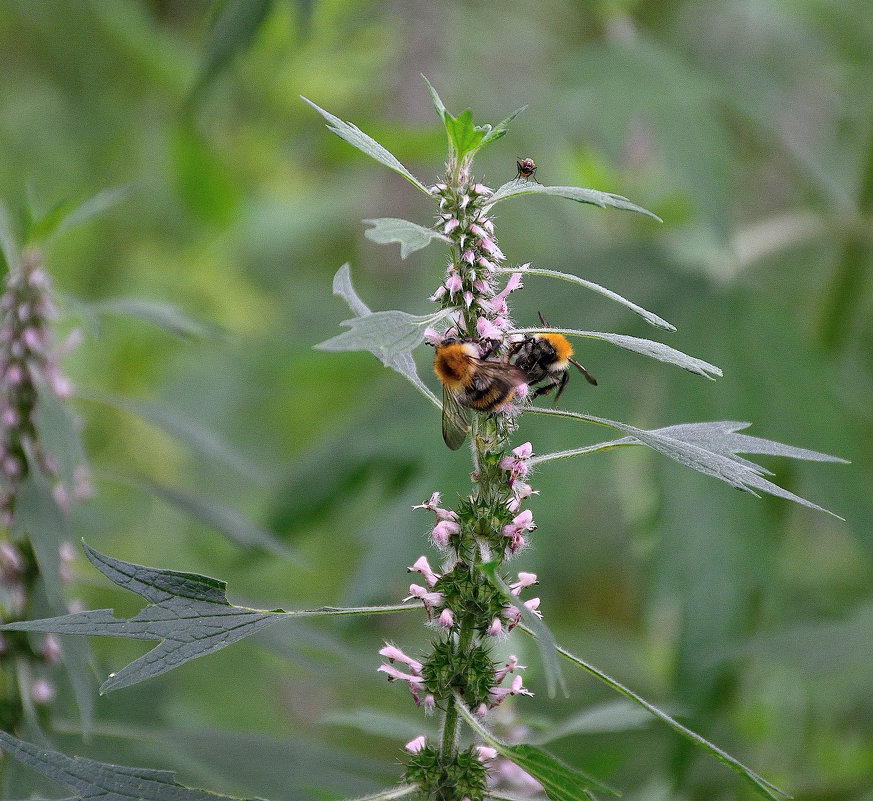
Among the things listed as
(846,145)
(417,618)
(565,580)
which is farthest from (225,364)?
(846,145)

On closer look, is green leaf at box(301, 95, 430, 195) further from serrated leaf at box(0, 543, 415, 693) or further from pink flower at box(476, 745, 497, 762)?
pink flower at box(476, 745, 497, 762)

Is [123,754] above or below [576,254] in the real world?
below

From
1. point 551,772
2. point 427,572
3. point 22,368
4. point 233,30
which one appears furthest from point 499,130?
point 233,30

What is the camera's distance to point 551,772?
77 cm

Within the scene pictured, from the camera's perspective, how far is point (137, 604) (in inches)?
87.7

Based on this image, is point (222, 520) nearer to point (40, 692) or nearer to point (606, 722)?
point (40, 692)

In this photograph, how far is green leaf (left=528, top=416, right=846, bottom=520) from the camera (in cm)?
75

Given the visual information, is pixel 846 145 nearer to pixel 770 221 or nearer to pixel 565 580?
pixel 770 221

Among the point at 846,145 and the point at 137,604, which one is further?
the point at 846,145

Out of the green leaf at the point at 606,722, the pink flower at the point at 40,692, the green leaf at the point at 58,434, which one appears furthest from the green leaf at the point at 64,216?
the green leaf at the point at 606,722

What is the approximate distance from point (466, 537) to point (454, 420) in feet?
0.46

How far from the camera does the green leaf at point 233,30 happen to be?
1.47 m

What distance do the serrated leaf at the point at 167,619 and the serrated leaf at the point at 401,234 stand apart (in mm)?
303

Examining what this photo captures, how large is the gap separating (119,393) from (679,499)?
168cm
